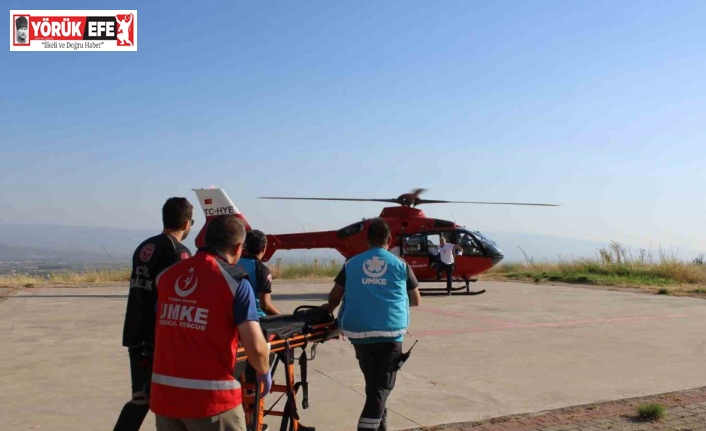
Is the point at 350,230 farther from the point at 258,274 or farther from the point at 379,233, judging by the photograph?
the point at 379,233

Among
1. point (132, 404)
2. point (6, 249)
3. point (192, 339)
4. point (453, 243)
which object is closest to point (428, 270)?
point (453, 243)

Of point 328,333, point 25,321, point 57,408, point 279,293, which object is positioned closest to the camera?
point 328,333

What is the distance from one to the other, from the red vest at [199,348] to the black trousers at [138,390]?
1.23m

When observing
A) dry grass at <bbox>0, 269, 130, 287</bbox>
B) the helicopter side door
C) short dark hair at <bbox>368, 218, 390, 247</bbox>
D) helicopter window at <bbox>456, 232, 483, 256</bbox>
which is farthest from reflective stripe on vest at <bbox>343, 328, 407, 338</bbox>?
dry grass at <bbox>0, 269, 130, 287</bbox>

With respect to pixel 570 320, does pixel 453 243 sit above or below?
above

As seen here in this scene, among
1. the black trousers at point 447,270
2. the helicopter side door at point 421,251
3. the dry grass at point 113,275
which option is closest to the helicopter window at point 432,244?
the helicopter side door at point 421,251

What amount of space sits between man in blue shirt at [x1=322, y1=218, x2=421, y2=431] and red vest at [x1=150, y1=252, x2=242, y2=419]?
1739 mm

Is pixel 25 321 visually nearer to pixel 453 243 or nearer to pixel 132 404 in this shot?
pixel 132 404

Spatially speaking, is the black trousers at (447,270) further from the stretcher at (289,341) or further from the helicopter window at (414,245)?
the stretcher at (289,341)

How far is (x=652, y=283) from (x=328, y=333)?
1992 centimetres

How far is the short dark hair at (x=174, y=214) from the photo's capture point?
420 centimetres

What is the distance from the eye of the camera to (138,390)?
4234 mm

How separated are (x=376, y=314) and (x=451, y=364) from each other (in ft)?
12.3

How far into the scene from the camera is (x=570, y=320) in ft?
40.0
